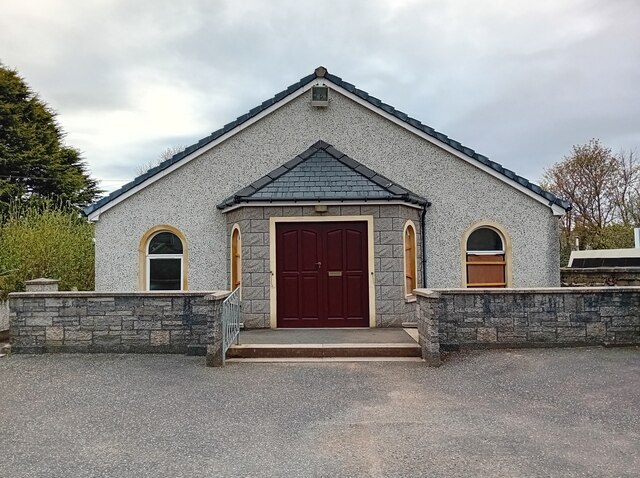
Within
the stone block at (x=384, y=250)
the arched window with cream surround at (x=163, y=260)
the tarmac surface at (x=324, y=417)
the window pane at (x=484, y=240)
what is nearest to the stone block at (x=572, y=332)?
the tarmac surface at (x=324, y=417)

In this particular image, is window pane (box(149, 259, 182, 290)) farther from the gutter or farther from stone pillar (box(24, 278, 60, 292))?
the gutter

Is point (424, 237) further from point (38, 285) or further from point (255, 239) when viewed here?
point (38, 285)

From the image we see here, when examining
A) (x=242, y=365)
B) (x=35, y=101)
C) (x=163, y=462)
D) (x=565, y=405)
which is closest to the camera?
(x=163, y=462)

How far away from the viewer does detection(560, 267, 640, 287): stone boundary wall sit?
1339cm

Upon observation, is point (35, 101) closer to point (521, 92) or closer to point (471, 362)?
point (521, 92)

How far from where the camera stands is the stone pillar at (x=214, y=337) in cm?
756

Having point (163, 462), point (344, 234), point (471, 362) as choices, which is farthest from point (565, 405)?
point (344, 234)

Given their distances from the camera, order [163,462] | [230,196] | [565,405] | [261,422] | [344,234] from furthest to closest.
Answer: [230,196] < [344,234] < [565,405] < [261,422] < [163,462]

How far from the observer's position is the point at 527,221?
1131 cm

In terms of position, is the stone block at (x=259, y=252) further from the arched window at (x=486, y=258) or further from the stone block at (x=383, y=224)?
Answer: the arched window at (x=486, y=258)

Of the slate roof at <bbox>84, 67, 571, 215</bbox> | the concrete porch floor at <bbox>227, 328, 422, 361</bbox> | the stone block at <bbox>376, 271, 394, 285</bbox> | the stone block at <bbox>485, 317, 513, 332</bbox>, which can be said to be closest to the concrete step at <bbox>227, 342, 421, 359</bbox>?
the concrete porch floor at <bbox>227, 328, 422, 361</bbox>

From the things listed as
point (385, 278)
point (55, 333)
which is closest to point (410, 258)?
point (385, 278)

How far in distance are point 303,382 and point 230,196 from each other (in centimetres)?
583

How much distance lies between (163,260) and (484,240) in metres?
7.84
